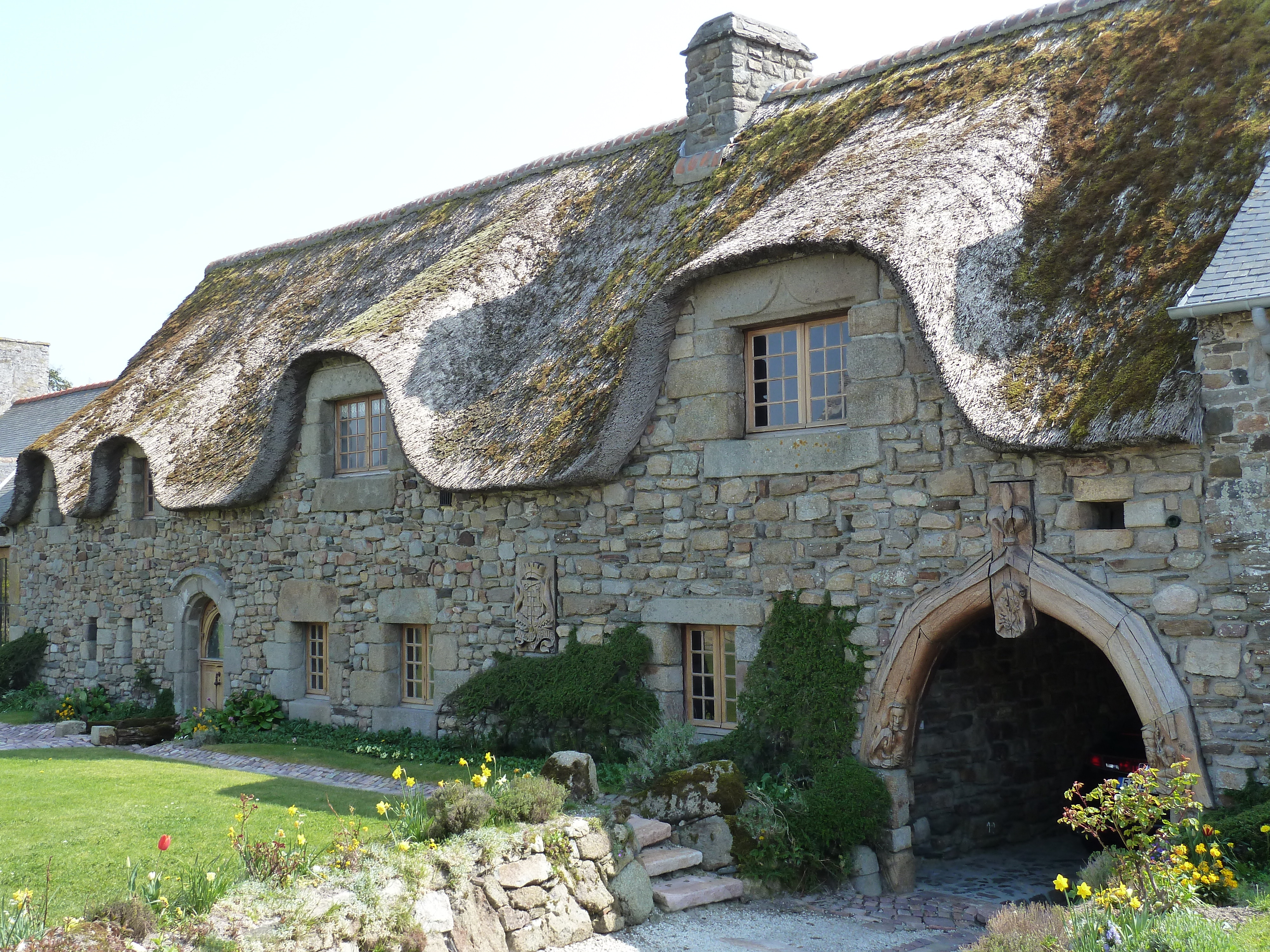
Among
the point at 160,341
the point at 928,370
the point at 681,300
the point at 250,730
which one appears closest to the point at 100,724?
the point at 250,730

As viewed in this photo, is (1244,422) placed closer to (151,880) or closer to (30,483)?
(151,880)

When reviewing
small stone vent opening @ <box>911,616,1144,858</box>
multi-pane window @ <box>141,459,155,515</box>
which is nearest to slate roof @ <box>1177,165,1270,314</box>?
small stone vent opening @ <box>911,616,1144,858</box>

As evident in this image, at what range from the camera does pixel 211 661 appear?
15.6 m

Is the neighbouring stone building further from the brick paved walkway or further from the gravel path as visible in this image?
the brick paved walkway

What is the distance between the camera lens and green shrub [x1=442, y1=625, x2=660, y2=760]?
9.97m

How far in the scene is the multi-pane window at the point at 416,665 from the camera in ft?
40.6

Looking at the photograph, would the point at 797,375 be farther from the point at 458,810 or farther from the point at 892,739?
the point at 458,810

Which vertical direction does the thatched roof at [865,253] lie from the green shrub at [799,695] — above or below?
above

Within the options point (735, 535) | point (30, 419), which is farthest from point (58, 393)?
point (735, 535)

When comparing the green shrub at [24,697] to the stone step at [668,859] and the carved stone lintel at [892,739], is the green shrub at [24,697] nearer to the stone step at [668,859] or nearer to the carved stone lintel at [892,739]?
the stone step at [668,859]

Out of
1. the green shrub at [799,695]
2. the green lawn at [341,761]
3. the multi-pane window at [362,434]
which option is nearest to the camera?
the green shrub at [799,695]

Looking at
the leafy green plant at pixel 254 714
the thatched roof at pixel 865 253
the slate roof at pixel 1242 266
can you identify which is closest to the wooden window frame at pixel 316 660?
the leafy green plant at pixel 254 714

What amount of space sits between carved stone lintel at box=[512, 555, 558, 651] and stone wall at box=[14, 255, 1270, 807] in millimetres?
76

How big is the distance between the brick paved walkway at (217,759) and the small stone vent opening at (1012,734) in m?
4.12
